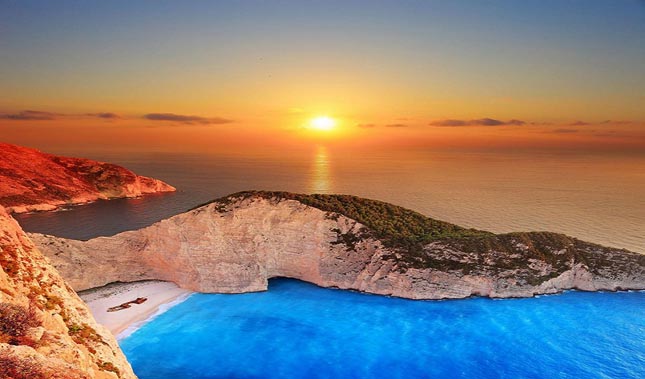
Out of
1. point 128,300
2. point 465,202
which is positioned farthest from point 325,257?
point 465,202

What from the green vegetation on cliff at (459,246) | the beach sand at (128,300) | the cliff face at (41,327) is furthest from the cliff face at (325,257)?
the cliff face at (41,327)

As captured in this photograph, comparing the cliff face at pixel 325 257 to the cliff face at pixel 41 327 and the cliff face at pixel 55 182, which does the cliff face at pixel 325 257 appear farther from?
the cliff face at pixel 55 182

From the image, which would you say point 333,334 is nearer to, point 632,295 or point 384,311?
point 384,311

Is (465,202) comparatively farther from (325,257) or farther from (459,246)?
(325,257)

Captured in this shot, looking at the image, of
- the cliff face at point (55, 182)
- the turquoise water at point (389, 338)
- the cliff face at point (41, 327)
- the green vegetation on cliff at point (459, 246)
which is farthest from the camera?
the cliff face at point (55, 182)

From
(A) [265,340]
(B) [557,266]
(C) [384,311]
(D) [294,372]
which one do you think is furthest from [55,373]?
(B) [557,266]

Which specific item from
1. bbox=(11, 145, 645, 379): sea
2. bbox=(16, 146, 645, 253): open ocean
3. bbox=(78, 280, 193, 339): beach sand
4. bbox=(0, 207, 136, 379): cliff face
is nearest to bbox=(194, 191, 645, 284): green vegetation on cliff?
bbox=(11, 145, 645, 379): sea
